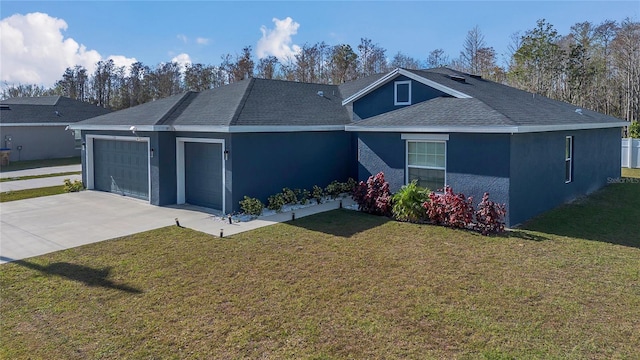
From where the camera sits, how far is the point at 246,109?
13.1 meters

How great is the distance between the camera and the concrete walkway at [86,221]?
943cm

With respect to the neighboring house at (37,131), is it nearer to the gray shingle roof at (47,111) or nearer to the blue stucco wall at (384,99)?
the gray shingle roof at (47,111)

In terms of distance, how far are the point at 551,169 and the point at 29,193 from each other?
17762mm

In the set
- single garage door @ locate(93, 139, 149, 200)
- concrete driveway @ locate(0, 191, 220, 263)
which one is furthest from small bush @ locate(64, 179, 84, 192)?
concrete driveway @ locate(0, 191, 220, 263)

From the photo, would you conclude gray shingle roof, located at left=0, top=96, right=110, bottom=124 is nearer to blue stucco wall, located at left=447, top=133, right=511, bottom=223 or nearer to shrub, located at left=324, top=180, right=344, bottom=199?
shrub, located at left=324, top=180, right=344, bottom=199

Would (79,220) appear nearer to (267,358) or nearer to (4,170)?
(267,358)

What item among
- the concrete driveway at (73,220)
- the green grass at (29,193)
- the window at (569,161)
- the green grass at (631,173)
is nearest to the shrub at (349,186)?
the concrete driveway at (73,220)

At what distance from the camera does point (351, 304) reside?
20.2 feet

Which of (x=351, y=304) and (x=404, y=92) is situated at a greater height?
(x=404, y=92)

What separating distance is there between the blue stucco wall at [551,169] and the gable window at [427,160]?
187cm

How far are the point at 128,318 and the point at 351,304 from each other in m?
3.09

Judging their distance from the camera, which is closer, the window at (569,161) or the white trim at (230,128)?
the white trim at (230,128)

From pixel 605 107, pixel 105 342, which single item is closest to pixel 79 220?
pixel 105 342

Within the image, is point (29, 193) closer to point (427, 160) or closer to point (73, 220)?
point (73, 220)
